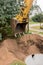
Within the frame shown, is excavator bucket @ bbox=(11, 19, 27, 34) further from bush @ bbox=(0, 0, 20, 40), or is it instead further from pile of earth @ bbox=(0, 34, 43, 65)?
pile of earth @ bbox=(0, 34, 43, 65)

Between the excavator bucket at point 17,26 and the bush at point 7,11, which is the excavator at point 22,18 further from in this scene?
the bush at point 7,11

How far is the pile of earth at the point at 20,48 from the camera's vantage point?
848 centimetres

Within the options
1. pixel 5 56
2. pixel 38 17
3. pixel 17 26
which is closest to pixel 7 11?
pixel 17 26

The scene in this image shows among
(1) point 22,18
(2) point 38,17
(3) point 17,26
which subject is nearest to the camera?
(1) point 22,18

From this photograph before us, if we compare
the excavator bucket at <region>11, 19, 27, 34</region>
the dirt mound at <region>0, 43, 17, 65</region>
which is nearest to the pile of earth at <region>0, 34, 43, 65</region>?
the dirt mound at <region>0, 43, 17, 65</region>

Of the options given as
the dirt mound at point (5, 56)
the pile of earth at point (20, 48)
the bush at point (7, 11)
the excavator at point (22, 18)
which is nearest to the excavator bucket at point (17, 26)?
the excavator at point (22, 18)

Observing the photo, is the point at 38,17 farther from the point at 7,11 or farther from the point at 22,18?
the point at 7,11

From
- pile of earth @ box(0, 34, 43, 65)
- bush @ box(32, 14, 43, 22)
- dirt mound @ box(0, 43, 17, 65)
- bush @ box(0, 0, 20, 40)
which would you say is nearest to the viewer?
dirt mound @ box(0, 43, 17, 65)

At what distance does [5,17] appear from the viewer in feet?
32.3

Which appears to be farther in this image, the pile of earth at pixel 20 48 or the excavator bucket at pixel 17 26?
the excavator bucket at pixel 17 26

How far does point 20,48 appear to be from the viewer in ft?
32.8

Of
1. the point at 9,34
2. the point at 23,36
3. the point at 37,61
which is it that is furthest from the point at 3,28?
the point at 37,61

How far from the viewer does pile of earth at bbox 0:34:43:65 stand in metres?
8.48

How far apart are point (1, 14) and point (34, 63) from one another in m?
Answer: 3.33
